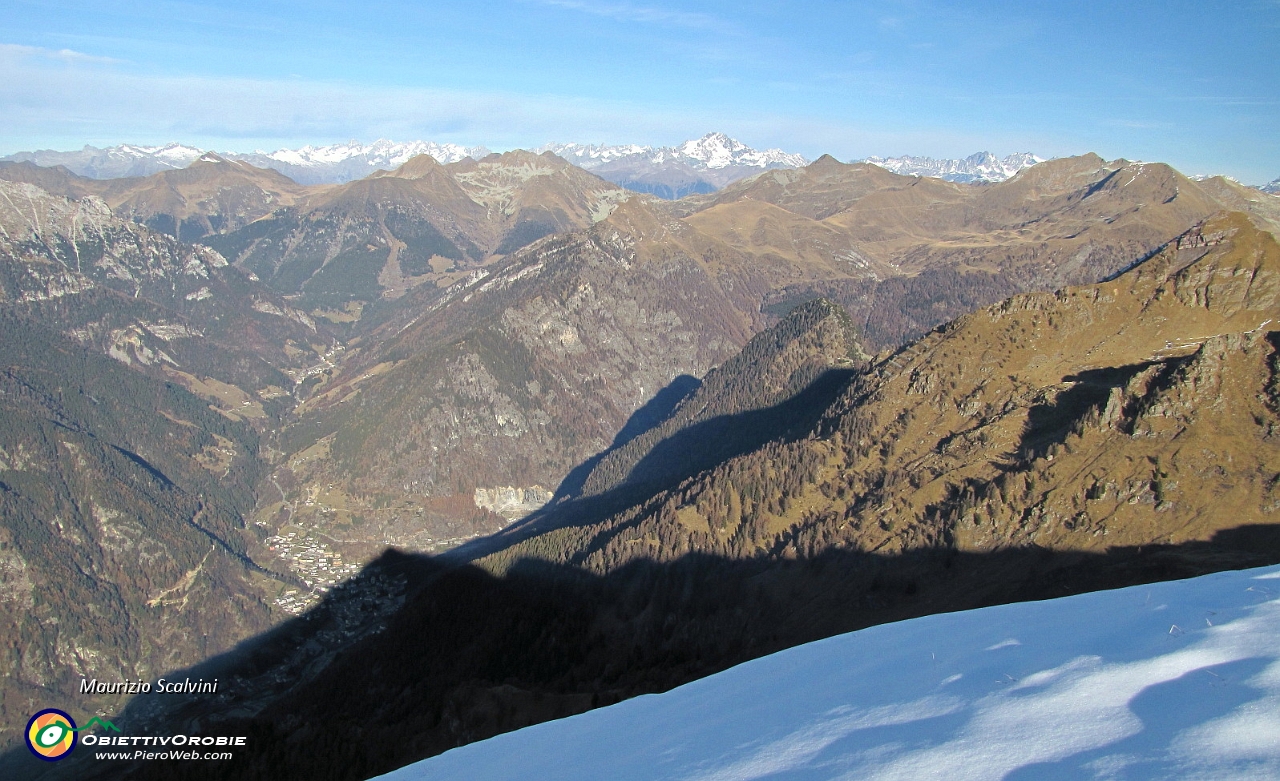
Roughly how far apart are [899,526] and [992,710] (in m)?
88.7

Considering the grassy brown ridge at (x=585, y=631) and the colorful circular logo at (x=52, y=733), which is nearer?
the grassy brown ridge at (x=585, y=631)

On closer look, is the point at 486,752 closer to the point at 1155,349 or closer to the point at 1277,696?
the point at 1277,696

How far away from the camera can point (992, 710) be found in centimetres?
1792

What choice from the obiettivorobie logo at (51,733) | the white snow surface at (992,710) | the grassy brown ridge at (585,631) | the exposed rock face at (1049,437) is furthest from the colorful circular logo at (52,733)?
the white snow surface at (992,710)

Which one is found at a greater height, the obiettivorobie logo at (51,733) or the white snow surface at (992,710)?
the white snow surface at (992,710)

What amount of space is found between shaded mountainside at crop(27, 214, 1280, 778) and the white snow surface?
64.4 metres

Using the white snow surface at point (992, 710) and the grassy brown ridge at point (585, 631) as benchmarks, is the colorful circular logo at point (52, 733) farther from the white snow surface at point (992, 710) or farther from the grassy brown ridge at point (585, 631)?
the white snow surface at point (992, 710)

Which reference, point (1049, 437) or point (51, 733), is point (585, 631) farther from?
point (51, 733)

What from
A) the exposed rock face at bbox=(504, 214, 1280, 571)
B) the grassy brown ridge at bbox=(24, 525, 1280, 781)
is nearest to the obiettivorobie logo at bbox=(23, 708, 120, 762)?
the grassy brown ridge at bbox=(24, 525, 1280, 781)

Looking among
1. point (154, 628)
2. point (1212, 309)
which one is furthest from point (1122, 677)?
point (154, 628)

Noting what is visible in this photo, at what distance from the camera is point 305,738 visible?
99562mm

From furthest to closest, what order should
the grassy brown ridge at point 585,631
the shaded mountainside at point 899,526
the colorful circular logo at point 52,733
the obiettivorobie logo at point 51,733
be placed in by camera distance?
the obiettivorobie logo at point 51,733 → the colorful circular logo at point 52,733 → the shaded mountainside at point 899,526 → the grassy brown ridge at point 585,631

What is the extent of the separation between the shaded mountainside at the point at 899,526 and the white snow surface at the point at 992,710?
2537 inches

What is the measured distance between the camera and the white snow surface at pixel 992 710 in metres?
15.4
